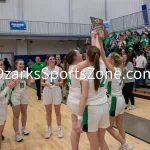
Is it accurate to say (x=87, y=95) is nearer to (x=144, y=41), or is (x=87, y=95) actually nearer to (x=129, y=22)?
(x=144, y=41)

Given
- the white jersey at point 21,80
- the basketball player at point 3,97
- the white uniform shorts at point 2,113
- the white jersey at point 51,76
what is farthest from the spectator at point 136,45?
the white uniform shorts at point 2,113

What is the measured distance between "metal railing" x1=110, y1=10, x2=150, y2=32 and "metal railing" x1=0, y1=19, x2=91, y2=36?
3152 millimetres

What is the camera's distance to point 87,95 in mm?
2254

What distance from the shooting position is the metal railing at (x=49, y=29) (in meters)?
16.5

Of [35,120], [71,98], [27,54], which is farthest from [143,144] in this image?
[27,54]

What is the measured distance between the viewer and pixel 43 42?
1850 cm

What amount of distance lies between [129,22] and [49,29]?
6.47m

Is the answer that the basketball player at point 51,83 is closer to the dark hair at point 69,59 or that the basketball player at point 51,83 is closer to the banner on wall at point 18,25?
the dark hair at point 69,59

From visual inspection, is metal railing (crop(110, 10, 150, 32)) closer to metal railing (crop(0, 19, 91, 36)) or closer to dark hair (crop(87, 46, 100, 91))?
metal railing (crop(0, 19, 91, 36))

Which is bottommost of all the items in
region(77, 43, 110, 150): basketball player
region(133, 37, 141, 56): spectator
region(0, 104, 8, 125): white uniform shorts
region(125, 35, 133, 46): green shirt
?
region(0, 104, 8, 125): white uniform shorts

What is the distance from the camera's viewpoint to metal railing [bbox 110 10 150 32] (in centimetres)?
1356

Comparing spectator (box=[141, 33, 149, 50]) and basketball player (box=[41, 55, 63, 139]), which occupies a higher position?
spectator (box=[141, 33, 149, 50])

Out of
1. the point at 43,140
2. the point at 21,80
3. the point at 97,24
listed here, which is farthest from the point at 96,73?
the point at 43,140

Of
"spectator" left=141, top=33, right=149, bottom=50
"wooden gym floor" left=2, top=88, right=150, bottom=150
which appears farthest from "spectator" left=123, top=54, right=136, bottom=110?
"spectator" left=141, top=33, right=149, bottom=50
